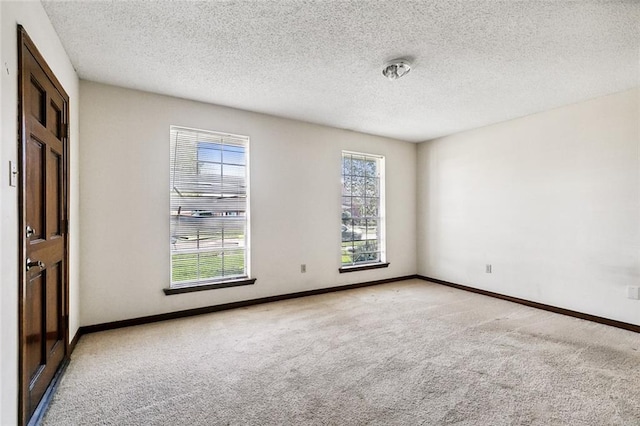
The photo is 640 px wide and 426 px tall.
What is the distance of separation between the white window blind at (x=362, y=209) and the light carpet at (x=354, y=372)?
1.61 m

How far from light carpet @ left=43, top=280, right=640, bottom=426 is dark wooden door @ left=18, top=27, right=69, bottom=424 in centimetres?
30

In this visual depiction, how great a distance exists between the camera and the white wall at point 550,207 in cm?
336

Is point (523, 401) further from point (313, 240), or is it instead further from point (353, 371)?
point (313, 240)

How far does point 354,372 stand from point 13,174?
248cm

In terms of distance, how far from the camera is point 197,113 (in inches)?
146


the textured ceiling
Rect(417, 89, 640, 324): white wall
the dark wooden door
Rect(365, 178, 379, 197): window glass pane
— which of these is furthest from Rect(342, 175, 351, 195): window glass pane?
the dark wooden door

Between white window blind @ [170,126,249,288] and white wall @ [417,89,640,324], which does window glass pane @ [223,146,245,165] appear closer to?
white window blind @ [170,126,249,288]

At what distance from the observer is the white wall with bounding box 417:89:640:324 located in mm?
3355

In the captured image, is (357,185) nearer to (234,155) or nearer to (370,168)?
(370,168)

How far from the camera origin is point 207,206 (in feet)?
12.6

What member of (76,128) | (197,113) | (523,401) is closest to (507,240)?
(523,401)

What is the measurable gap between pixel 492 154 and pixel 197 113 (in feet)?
13.9

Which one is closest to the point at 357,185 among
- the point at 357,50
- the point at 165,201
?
the point at 357,50

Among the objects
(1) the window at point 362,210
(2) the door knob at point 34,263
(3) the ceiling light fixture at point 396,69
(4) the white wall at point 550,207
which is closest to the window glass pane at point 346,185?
(1) the window at point 362,210
